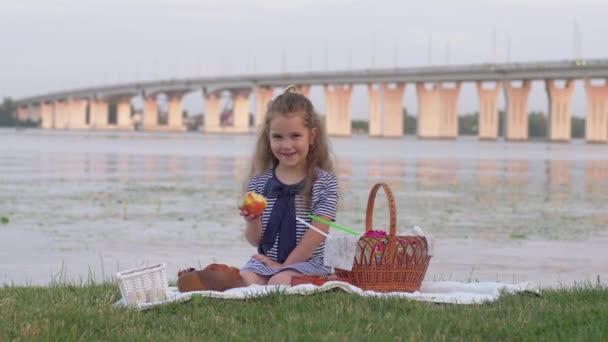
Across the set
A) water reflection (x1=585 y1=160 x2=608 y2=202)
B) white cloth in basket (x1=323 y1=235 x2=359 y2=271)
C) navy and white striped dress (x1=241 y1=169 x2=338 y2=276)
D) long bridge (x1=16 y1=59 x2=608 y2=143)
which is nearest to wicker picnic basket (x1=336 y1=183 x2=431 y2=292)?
white cloth in basket (x1=323 y1=235 x2=359 y2=271)

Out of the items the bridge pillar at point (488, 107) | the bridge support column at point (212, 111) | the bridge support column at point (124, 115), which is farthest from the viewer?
the bridge support column at point (124, 115)

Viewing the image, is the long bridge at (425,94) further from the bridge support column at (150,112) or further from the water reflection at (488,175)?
the water reflection at (488,175)

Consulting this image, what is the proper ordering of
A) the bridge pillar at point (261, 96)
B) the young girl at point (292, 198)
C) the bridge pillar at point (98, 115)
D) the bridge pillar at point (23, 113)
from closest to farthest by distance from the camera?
the young girl at point (292, 198) → the bridge pillar at point (261, 96) → the bridge pillar at point (98, 115) → the bridge pillar at point (23, 113)

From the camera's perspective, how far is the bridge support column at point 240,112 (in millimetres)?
103125

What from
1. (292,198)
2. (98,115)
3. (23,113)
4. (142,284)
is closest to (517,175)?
(292,198)

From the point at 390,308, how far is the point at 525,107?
7191 centimetres

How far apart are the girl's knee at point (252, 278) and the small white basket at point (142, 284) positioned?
571 mm

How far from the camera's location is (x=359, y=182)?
19.6 meters

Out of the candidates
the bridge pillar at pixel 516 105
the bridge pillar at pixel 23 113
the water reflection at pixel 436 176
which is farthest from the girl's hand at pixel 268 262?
the bridge pillar at pixel 23 113

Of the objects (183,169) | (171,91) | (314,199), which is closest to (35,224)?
(314,199)

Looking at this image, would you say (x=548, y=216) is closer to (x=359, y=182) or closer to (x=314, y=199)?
(x=359, y=182)

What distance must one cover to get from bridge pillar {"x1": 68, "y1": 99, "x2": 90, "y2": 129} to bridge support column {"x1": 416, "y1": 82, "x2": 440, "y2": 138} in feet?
160

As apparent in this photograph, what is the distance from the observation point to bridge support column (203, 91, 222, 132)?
328 feet

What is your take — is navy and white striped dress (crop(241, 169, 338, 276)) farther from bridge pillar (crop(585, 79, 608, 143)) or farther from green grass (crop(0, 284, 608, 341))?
bridge pillar (crop(585, 79, 608, 143))
